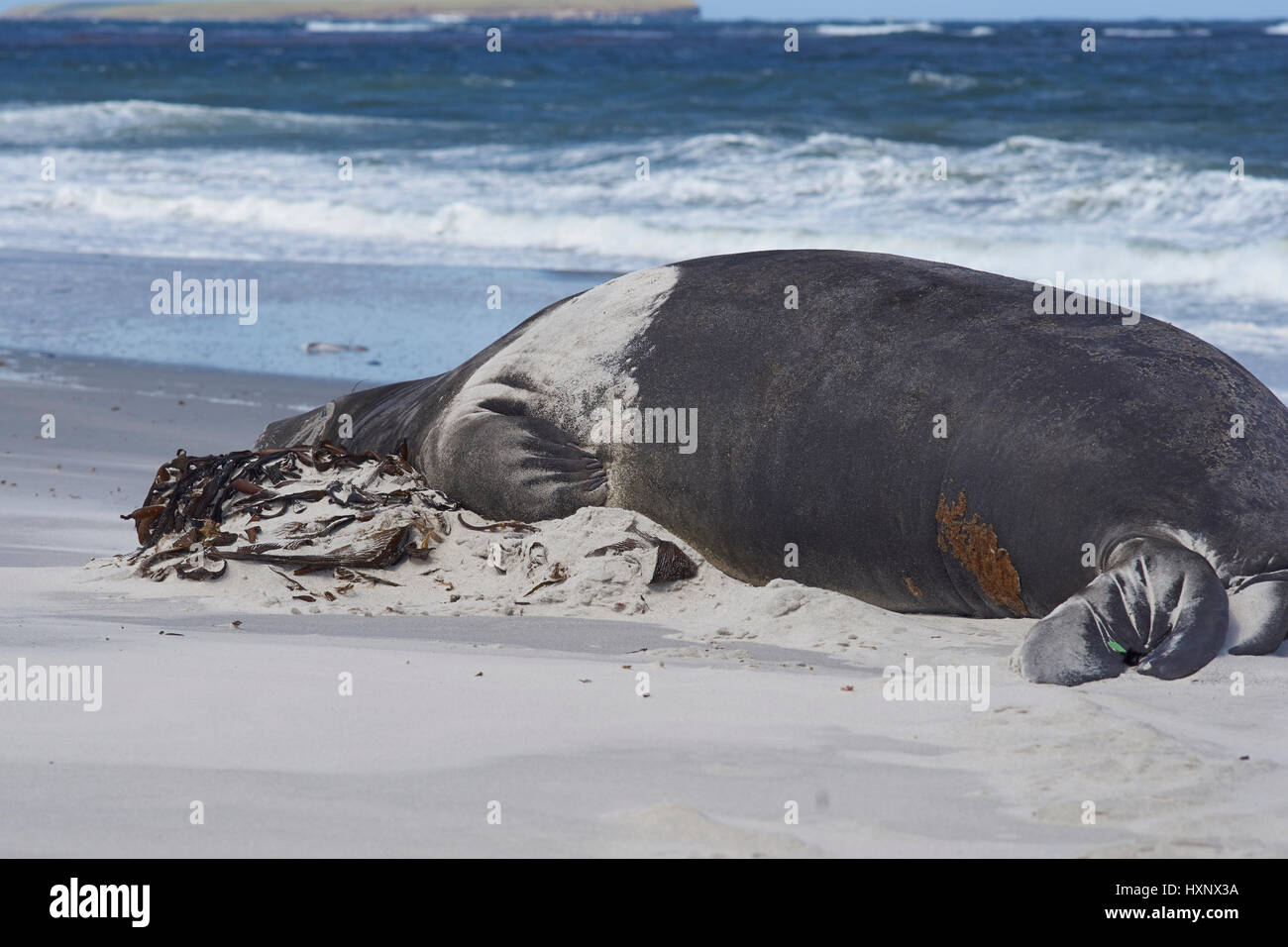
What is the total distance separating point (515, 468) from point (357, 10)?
130 m

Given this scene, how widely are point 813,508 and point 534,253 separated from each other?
32.8 ft

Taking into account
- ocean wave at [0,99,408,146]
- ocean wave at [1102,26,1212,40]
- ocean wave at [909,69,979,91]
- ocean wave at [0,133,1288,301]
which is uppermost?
ocean wave at [1102,26,1212,40]

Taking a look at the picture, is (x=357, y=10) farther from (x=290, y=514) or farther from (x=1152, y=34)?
(x=290, y=514)

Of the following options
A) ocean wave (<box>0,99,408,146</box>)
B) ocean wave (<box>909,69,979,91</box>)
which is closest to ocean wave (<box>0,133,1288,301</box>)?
ocean wave (<box>0,99,408,146</box>)

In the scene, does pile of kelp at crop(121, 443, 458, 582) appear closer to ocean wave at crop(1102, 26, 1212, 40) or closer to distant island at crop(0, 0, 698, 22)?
ocean wave at crop(1102, 26, 1212, 40)

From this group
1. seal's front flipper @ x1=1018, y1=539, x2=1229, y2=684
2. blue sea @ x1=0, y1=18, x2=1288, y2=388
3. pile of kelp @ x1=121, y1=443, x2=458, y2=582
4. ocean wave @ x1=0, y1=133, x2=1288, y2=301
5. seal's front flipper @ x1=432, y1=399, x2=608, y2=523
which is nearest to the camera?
seal's front flipper @ x1=1018, y1=539, x2=1229, y2=684

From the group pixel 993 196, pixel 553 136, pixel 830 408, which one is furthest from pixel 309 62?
pixel 830 408

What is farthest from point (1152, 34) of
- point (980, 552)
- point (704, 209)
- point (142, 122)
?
point (980, 552)

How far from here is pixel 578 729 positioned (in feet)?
10.1

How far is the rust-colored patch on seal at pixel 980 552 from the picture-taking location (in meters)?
3.98

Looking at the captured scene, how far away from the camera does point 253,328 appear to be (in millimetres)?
9750

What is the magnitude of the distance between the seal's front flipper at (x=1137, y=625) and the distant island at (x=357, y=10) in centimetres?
12559

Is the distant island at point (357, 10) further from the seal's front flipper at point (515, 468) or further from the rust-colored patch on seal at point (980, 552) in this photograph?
the rust-colored patch on seal at point (980, 552)

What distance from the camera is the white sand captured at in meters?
2.51
